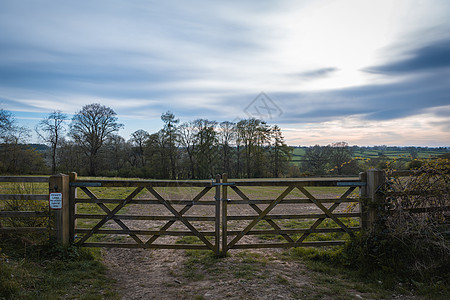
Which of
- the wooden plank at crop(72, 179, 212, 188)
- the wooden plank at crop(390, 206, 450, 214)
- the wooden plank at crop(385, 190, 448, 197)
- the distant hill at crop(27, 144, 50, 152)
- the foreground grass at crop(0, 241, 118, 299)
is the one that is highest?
the distant hill at crop(27, 144, 50, 152)

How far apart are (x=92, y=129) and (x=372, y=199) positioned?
42695 mm

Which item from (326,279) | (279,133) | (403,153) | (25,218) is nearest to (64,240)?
(25,218)

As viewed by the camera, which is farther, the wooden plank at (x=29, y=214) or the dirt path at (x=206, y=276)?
the wooden plank at (x=29, y=214)

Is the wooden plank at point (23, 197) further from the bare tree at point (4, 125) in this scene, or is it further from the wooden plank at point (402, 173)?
the bare tree at point (4, 125)

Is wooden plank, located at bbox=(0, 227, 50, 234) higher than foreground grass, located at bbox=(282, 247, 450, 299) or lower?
higher

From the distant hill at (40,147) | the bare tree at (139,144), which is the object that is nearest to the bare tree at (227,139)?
the bare tree at (139,144)

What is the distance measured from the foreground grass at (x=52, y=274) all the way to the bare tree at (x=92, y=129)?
124 feet

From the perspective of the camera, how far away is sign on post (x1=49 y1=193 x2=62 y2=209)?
5.79 meters

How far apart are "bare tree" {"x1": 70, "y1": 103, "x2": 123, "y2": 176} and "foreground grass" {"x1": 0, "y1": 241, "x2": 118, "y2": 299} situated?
37782mm

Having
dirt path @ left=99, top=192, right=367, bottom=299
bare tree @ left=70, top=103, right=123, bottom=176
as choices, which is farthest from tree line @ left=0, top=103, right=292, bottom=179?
dirt path @ left=99, top=192, right=367, bottom=299

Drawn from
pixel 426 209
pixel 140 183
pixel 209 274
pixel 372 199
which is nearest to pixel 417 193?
pixel 426 209

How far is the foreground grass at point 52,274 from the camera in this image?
14.1 feet

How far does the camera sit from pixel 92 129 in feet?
137

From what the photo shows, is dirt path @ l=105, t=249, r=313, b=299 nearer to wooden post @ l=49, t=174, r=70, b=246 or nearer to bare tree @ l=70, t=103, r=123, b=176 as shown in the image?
wooden post @ l=49, t=174, r=70, b=246
